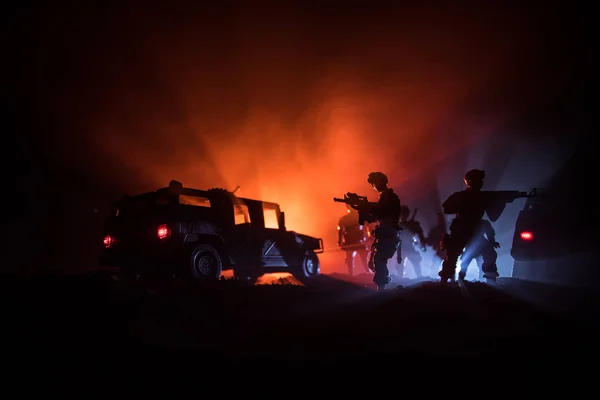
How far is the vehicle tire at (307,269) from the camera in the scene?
1141 centimetres

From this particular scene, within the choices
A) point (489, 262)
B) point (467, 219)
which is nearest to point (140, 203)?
point (467, 219)

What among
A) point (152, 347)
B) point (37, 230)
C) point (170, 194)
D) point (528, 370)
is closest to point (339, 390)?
point (528, 370)

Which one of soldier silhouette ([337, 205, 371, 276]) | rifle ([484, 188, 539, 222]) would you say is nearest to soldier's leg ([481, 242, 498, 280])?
rifle ([484, 188, 539, 222])

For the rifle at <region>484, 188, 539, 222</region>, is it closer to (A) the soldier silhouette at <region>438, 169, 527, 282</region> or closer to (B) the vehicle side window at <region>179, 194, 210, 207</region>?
(A) the soldier silhouette at <region>438, 169, 527, 282</region>

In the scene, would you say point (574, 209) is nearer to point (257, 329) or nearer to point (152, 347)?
point (257, 329)

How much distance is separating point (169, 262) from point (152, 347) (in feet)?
16.7

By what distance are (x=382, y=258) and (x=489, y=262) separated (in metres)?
1.60

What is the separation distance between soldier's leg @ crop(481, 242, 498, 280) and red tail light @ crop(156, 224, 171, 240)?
18.2 ft

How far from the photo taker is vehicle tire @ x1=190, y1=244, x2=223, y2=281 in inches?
324

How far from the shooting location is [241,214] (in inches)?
399

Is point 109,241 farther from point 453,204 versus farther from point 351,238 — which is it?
point 351,238

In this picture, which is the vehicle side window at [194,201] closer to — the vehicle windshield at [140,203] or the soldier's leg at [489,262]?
the vehicle windshield at [140,203]

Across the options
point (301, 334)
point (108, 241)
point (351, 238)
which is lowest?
point (301, 334)

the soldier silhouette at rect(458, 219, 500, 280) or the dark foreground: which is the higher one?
the soldier silhouette at rect(458, 219, 500, 280)
